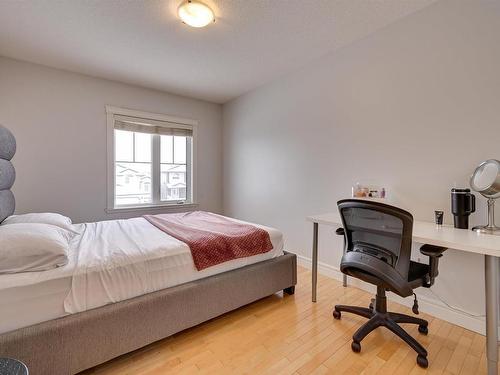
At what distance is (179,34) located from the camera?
238 centimetres

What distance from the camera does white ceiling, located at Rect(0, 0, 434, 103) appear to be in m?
2.01

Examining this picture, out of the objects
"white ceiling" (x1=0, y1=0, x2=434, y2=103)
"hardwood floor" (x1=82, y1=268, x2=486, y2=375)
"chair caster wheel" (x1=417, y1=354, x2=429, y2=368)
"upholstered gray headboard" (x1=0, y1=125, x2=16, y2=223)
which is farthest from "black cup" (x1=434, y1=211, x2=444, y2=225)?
"upholstered gray headboard" (x1=0, y1=125, x2=16, y2=223)

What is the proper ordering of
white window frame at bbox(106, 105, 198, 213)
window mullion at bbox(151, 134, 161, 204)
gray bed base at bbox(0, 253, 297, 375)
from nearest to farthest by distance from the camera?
gray bed base at bbox(0, 253, 297, 375) → white window frame at bbox(106, 105, 198, 213) → window mullion at bbox(151, 134, 161, 204)

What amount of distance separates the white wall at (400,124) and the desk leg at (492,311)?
0.66 m

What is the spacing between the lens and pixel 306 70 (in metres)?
3.04

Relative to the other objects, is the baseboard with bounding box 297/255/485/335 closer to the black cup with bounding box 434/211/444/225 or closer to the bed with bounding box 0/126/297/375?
the black cup with bounding box 434/211/444/225

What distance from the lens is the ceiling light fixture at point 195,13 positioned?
1935 millimetres

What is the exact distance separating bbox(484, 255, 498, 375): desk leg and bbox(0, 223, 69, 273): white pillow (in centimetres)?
243

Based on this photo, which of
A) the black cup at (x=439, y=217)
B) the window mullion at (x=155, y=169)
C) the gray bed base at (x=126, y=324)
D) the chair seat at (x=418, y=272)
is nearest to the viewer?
the gray bed base at (x=126, y=324)

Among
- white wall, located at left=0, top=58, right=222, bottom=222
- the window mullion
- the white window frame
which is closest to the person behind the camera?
white wall, located at left=0, top=58, right=222, bottom=222

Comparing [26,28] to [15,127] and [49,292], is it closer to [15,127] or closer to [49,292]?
[15,127]

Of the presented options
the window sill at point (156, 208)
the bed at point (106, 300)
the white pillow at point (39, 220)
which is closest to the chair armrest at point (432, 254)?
the bed at point (106, 300)

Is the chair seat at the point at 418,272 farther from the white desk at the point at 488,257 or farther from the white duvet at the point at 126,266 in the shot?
the white duvet at the point at 126,266

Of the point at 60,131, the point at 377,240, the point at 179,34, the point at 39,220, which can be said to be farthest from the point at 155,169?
the point at 377,240
